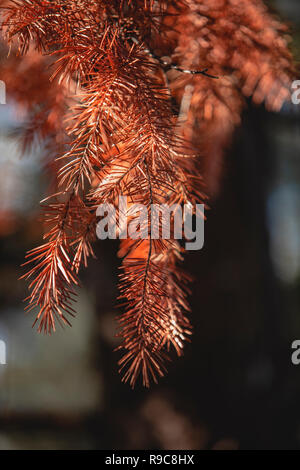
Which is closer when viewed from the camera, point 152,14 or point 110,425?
point 152,14

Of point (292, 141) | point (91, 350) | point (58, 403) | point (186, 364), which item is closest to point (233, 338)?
point (186, 364)

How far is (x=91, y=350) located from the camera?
0.95 m

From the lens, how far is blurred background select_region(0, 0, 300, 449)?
898mm

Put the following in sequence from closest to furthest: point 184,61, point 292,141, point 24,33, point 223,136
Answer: point 24,33
point 184,61
point 223,136
point 292,141

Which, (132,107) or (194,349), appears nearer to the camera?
(132,107)

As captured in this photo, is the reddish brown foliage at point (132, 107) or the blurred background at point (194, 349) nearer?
the reddish brown foliage at point (132, 107)

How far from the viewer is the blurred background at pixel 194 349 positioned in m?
0.90

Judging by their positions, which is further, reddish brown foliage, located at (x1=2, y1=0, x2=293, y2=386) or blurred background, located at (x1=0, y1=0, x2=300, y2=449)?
blurred background, located at (x1=0, y1=0, x2=300, y2=449)

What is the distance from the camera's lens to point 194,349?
0.95m

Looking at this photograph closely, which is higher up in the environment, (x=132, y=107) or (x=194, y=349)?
(x=132, y=107)
